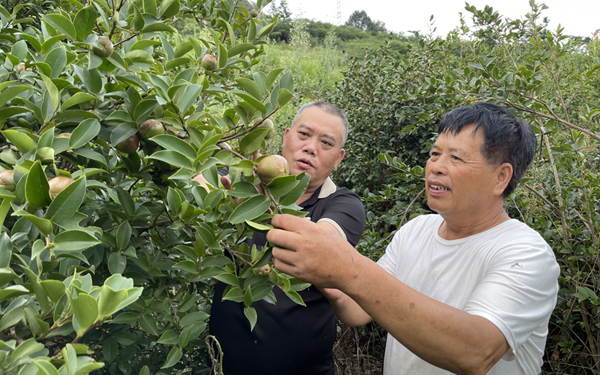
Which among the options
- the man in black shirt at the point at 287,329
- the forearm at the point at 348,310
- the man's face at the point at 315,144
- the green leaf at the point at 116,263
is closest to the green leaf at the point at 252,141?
the green leaf at the point at 116,263

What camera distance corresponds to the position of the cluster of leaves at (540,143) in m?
2.37

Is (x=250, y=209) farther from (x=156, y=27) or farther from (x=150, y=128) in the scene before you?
(x=156, y=27)

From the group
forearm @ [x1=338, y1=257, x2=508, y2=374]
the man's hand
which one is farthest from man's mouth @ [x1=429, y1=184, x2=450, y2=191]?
the man's hand

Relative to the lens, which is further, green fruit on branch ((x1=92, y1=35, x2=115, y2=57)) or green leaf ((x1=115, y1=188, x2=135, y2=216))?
green leaf ((x1=115, y1=188, x2=135, y2=216))

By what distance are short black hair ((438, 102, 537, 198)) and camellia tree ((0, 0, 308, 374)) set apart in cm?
91

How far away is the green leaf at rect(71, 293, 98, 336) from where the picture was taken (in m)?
0.58

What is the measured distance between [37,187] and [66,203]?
46 millimetres

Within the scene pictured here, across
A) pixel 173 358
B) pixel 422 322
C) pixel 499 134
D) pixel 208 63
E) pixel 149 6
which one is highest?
pixel 149 6

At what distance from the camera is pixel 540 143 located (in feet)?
8.80

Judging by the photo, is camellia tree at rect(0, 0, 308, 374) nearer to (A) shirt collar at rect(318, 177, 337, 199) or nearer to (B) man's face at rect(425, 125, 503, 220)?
(B) man's face at rect(425, 125, 503, 220)

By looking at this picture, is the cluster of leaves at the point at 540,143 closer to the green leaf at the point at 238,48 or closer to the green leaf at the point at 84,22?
the green leaf at the point at 238,48

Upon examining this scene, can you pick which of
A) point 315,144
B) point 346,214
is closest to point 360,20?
point 315,144

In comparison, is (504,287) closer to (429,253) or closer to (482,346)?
(482,346)

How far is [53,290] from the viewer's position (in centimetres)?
66
